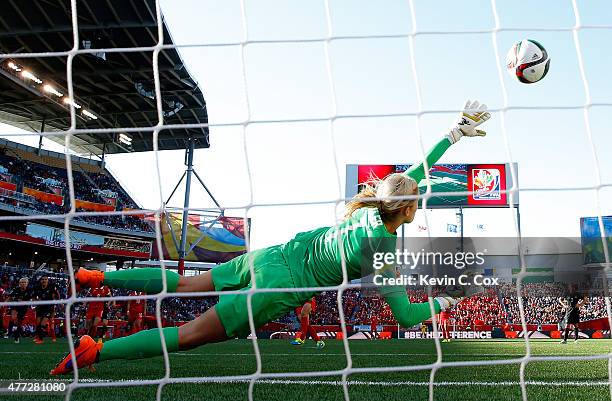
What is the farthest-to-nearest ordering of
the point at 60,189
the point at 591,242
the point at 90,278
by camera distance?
the point at 591,242, the point at 60,189, the point at 90,278

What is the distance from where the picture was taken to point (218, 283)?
3.27 m

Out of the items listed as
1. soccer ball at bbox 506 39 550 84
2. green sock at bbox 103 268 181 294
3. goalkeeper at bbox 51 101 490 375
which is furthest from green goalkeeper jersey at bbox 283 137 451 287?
soccer ball at bbox 506 39 550 84

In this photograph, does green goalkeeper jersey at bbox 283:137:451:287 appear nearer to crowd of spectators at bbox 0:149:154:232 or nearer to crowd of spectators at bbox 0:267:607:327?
crowd of spectators at bbox 0:267:607:327

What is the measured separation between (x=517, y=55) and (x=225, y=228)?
1069 inches

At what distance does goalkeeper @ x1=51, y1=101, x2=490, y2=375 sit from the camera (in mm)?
2961

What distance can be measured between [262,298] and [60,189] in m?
26.0

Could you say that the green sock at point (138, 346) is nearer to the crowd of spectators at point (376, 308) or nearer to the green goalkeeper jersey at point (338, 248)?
the green goalkeeper jersey at point (338, 248)

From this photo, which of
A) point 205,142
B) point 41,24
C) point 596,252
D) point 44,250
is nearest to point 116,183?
point 44,250

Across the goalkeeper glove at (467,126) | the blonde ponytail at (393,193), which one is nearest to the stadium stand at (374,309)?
the goalkeeper glove at (467,126)

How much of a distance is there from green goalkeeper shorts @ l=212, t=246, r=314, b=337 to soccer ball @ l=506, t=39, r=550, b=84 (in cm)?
222

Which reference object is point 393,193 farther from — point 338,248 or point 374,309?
point 374,309

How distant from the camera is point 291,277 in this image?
121 inches

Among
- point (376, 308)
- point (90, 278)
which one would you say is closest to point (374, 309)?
point (376, 308)

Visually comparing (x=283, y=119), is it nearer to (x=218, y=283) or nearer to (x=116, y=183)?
(x=218, y=283)
